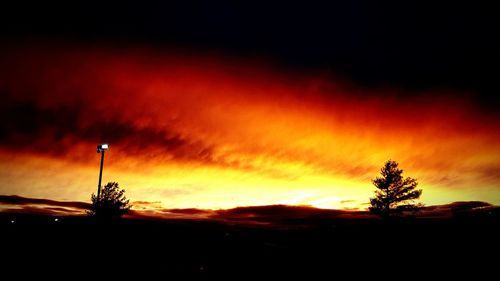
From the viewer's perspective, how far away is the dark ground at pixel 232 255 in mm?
12477

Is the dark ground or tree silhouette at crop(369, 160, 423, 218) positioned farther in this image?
tree silhouette at crop(369, 160, 423, 218)

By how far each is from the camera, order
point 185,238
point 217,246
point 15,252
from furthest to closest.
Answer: point 185,238, point 217,246, point 15,252

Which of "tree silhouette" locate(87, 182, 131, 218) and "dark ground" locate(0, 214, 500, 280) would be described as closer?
"dark ground" locate(0, 214, 500, 280)

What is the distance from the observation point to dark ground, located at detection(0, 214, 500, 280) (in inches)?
491

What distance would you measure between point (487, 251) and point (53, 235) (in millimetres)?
22825

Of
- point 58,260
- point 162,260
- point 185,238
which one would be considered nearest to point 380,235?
point 185,238

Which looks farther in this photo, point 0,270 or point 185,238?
point 185,238

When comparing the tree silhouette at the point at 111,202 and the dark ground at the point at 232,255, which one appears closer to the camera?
the dark ground at the point at 232,255

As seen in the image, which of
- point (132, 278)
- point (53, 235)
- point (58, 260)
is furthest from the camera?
point (53, 235)

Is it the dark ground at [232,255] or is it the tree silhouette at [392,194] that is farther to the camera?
the tree silhouette at [392,194]

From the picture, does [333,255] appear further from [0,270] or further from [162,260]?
[0,270]

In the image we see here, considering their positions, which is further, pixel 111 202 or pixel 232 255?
pixel 111 202

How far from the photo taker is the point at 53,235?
64.8 ft

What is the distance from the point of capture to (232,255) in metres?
18.3
